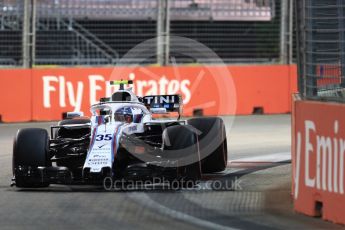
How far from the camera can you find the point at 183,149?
10.9m

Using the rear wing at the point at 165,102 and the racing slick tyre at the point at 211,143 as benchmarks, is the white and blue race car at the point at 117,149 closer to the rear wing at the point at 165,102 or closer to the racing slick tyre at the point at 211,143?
the racing slick tyre at the point at 211,143

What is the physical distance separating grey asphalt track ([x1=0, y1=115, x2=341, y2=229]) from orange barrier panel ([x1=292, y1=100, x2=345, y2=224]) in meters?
0.18

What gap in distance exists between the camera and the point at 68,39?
22.1m

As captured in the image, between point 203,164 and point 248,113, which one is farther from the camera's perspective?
point 248,113

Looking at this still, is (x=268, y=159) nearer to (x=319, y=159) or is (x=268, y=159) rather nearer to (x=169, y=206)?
(x=169, y=206)

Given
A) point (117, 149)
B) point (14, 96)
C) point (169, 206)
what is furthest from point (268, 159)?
point (14, 96)

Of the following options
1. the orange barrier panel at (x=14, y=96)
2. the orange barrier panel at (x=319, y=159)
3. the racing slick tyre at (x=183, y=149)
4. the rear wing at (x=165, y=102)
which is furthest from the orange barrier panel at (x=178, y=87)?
the orange barrier panel at (x=319, y=159)

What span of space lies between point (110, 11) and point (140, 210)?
13420 millimetres

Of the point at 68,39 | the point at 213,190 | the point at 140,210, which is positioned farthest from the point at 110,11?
the point at 140,210

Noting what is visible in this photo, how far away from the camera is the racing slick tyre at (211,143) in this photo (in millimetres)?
12219

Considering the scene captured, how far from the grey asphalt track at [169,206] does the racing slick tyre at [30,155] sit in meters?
0.14

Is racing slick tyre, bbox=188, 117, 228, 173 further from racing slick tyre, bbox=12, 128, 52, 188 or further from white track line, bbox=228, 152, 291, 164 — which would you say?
racing slick tyre, bbox=12, 128, 52, 188

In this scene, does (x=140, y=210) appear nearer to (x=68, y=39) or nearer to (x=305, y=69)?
(x=305, y=69)

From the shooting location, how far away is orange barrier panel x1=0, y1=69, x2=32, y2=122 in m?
20.1
